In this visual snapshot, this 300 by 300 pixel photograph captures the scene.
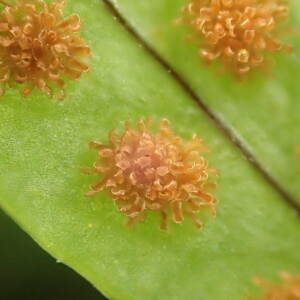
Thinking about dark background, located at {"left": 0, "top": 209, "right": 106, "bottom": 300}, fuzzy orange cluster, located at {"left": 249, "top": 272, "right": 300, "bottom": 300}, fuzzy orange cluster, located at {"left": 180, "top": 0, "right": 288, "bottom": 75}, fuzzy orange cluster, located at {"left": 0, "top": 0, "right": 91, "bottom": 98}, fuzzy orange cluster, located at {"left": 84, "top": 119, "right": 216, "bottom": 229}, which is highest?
fuzzy orange cluster, located at {"left": 180, "top": 0, "right": 288, "bottom": 75}

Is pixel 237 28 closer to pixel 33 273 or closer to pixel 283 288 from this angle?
pixel 283 288

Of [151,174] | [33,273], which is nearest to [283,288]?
[151,174]

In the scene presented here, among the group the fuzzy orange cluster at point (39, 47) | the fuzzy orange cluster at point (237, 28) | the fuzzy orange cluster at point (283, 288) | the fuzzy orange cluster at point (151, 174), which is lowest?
the fuzzy orange cluster at point (283, 288)

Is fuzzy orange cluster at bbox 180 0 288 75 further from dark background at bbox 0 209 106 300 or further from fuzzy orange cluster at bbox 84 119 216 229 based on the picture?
dark background at bbox 0 209 106 300

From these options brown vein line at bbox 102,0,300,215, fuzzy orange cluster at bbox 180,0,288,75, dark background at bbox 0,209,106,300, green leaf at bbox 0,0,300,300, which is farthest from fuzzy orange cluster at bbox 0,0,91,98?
dark background at bbox 0,209,106,300

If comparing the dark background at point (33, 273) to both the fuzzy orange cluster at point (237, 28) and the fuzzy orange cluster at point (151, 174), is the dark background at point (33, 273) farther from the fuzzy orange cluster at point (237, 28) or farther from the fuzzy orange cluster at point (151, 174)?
the fuzzy orange cluster at point (237, 28)

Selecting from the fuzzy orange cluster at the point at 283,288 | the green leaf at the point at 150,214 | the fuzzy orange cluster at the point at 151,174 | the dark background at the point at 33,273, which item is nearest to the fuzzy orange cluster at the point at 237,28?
the green leaf at the point at 150,214

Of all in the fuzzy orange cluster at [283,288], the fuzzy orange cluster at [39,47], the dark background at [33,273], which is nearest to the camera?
the fuzzy orange cluster at [39,47]
